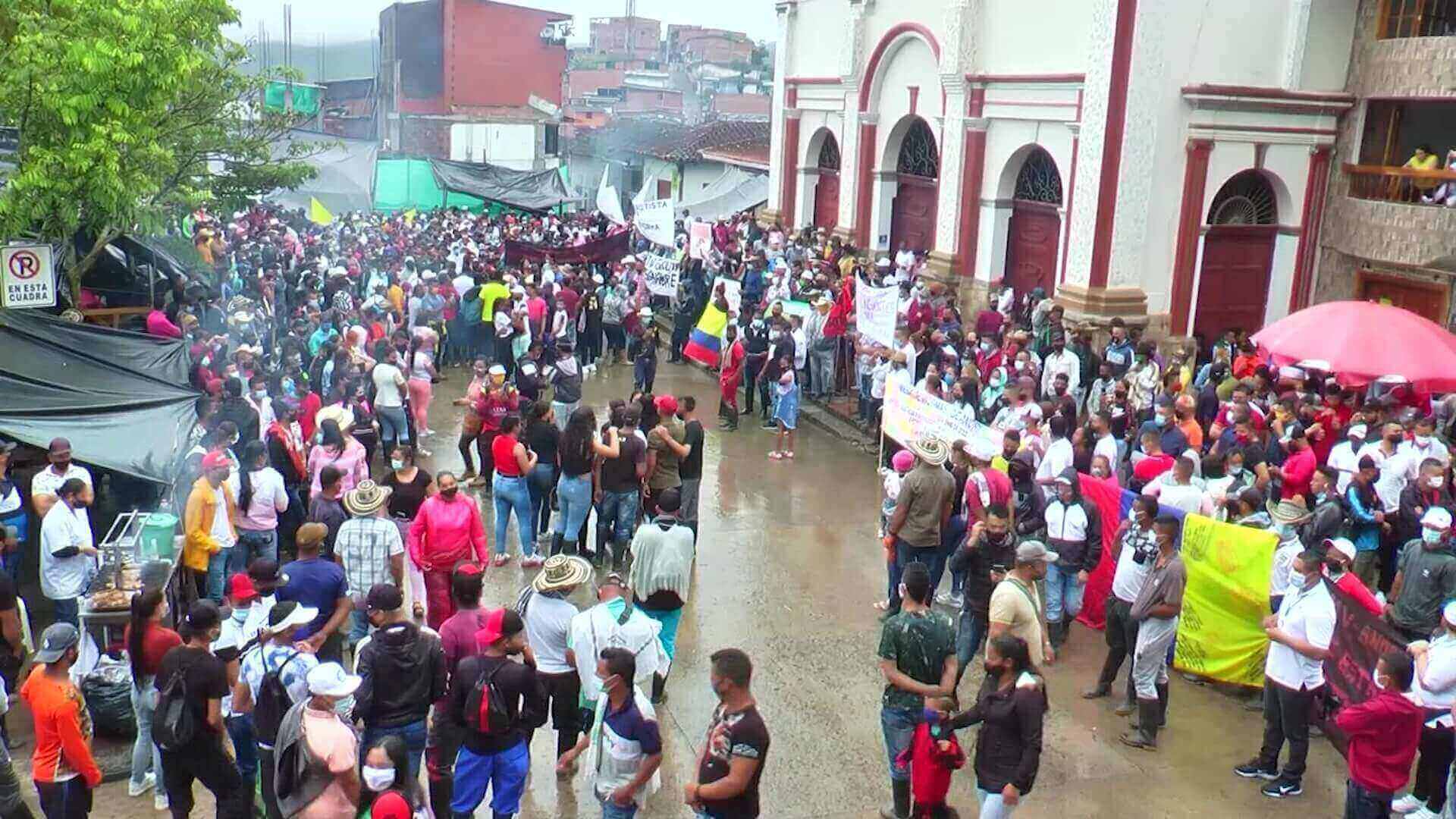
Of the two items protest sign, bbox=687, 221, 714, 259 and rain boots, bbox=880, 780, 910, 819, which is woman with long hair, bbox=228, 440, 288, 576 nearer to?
rain boots, bbox=880, 780, 910, 819

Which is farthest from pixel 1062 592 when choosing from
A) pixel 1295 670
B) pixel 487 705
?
pixel 487 705

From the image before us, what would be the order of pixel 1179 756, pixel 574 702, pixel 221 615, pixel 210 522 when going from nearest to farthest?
pixel 221 615
pixel 574 702
pixel 1179 756
pixel 210 522

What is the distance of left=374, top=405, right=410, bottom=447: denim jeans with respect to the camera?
1320 cm

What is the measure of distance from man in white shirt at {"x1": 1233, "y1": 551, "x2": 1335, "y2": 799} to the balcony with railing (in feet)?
39.7

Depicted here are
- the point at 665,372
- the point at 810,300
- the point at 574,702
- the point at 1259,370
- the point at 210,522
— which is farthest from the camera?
the point at 665,372

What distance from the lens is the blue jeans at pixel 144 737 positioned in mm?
6789

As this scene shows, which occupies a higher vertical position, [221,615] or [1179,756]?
[221,615]

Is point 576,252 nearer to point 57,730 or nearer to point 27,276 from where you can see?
point 27,276

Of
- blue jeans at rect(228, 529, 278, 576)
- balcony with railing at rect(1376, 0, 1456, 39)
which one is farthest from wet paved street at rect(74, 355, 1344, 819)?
balcony with railing at rect(1376, 0, 1456, 39)

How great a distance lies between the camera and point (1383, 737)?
6.54m

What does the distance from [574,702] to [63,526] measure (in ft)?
12.6

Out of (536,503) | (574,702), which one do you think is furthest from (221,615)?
(536,503)

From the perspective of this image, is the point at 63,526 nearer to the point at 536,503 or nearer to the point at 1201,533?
the point at 536,503

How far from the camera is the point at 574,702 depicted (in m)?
7.15
